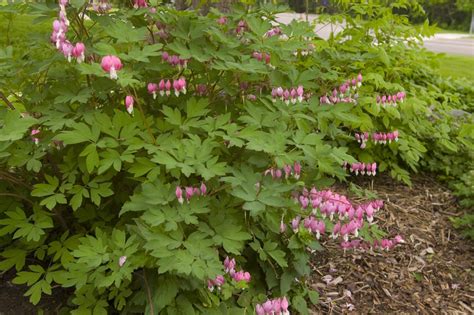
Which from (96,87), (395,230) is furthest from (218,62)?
(395,230)

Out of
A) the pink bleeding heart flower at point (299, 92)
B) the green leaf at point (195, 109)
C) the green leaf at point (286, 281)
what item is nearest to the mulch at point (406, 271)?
the green leaf at point (286, 281)

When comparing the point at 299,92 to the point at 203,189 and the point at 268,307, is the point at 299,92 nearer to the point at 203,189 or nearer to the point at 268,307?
the point at 203,189

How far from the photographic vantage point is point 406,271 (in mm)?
3363

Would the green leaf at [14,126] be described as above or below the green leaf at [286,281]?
above

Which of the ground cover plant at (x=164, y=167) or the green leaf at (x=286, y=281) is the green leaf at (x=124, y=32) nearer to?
the ground cover plant at (x=164, y=167)

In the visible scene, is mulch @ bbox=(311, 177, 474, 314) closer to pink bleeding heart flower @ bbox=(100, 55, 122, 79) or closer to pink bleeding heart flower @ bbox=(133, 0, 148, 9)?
pink bleeding heart flower @ bbox=(100, 55, 122, 79)

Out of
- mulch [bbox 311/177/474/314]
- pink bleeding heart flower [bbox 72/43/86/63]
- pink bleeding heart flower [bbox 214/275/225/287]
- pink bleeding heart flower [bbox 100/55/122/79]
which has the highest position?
pink bleeding heart flower [bbox 72/43/86/63]

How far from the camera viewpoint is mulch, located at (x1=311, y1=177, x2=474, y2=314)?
10.0 ft

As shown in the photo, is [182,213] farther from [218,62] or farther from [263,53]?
[263,53]

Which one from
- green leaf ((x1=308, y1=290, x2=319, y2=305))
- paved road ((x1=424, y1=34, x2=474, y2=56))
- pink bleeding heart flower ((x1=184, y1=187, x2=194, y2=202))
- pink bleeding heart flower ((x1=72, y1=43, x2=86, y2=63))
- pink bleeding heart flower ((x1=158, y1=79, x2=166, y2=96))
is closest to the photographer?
pink bleeding heart flower ((x1=72, y1=43, x2=86, y2=63))

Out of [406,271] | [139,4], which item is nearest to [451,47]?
[406,271]

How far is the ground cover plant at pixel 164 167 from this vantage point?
82.9 inches

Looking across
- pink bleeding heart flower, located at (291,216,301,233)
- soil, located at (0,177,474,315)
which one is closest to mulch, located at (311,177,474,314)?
soil, located at (0,177,474,315)

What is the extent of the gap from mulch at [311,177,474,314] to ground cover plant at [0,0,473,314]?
336 mm
